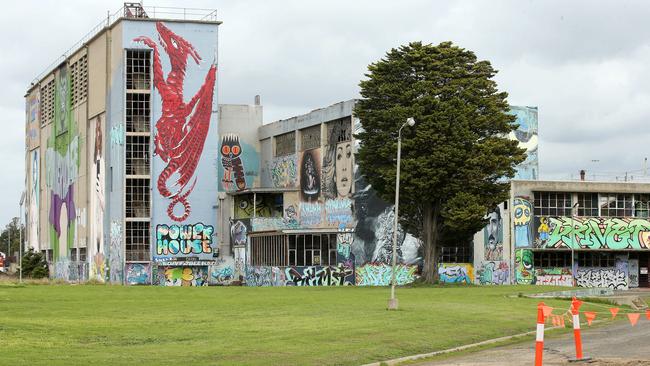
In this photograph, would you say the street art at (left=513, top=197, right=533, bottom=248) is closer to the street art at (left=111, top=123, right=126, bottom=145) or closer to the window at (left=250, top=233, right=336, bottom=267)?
the window at (left=250, top=233, right=336, bottom=267)

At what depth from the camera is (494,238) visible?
276ft

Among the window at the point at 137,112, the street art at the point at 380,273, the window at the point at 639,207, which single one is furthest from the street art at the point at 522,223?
the window at the point at 137,112

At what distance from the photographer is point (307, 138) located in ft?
304

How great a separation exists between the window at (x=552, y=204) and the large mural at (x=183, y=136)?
92.7 feet

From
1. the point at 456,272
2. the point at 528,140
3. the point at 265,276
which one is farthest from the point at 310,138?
the point at 528,140

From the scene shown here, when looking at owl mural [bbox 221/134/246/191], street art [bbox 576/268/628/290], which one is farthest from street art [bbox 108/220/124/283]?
street art [bbox 576/268/628/290]

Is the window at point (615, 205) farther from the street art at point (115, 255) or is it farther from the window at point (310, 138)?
the street art at point (115, 255)

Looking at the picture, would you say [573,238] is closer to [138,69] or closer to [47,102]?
[138,69]

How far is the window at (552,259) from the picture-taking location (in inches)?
3317

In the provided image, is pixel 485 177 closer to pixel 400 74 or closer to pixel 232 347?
pixel 400 74

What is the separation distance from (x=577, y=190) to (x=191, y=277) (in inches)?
1300

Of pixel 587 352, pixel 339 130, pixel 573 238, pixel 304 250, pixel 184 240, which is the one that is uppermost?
pixel 339 130

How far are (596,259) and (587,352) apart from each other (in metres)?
62.2

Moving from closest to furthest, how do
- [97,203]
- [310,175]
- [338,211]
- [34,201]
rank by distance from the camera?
[338,211]
[310,175]
[97,203]
[34,201]
